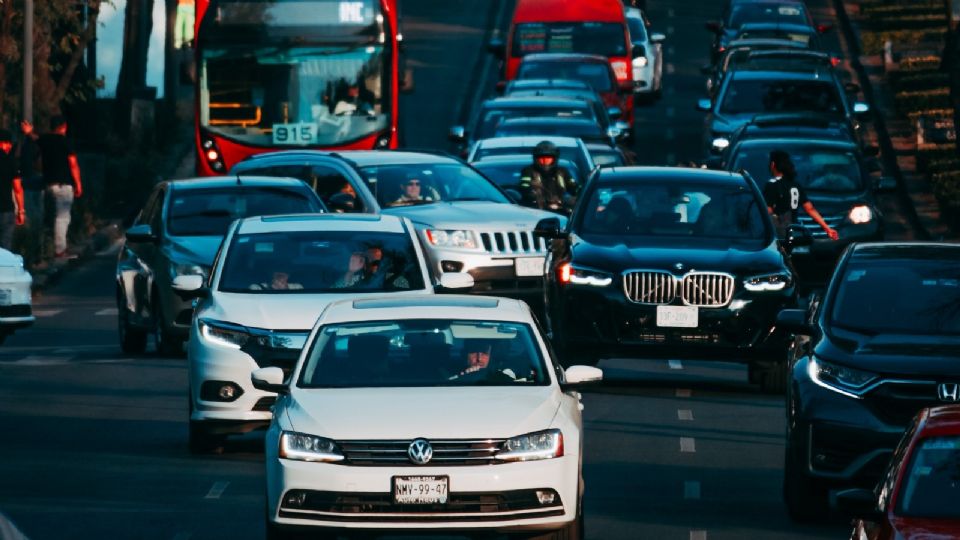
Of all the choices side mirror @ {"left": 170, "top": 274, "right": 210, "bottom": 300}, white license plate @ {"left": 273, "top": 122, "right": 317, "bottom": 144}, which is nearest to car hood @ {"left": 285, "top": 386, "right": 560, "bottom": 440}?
side mirror @ {"left": 170, "top": 274, "right": 210, "bottom": 300}

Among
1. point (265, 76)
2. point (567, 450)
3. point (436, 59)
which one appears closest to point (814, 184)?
point (265, 76)

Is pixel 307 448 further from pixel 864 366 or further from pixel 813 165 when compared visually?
pixel 813 165

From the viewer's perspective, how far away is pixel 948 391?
1292cm

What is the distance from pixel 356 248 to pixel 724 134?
1805 cm

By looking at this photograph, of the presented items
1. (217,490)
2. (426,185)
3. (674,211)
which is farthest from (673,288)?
(426,185)

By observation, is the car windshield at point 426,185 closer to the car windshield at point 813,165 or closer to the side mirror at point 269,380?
the car windshield at point 813,165

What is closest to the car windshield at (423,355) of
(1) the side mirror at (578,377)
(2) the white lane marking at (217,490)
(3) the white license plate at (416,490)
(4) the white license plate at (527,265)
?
(1) the side mirror at (578,377)

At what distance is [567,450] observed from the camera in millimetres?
11562

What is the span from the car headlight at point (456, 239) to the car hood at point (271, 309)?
7.25 metres

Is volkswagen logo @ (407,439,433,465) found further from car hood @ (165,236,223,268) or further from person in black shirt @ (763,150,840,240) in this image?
person in black shirt @ (763,150,840,240)

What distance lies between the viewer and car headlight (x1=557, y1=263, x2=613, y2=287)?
746 inches

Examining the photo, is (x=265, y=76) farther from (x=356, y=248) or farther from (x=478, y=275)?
(x=356, y=248)

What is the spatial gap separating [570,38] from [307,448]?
36376 millimetres

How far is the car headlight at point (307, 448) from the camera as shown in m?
11.4
